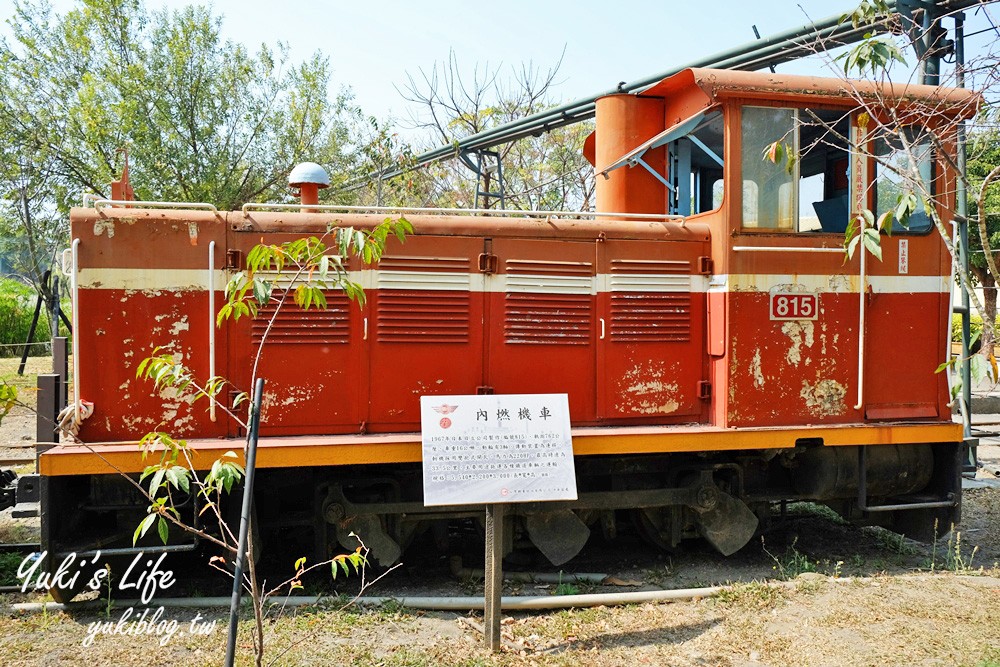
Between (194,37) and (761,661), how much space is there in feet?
54.4

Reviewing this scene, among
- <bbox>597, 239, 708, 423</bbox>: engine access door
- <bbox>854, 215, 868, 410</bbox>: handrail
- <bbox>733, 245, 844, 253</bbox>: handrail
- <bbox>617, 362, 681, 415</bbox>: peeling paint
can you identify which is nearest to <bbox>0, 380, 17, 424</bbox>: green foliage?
<bbox>597, 239, 708, 423</bbox>: engine access door

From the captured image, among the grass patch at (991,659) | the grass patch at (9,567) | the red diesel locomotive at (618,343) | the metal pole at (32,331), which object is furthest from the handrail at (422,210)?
the metal pole at (32,331)

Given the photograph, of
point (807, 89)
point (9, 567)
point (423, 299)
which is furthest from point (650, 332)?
point (9, 567)

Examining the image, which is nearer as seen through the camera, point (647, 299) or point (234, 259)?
point (234, 259)

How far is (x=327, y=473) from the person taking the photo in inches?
218

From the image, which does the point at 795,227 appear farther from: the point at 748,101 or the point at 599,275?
the point at 599,275

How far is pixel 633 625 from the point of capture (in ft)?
16.4

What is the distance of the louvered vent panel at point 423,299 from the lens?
18.2 ft

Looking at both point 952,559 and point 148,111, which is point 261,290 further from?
point 148,111

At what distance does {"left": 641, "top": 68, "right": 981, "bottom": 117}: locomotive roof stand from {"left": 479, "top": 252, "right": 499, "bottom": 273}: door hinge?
5.89 feet

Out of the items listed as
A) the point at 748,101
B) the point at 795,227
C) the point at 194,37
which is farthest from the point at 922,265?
the point at 194,37

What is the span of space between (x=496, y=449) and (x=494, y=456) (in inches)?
1.9

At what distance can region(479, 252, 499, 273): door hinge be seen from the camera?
5684 millimetres

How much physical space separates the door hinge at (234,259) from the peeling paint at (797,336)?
3.65 metres
